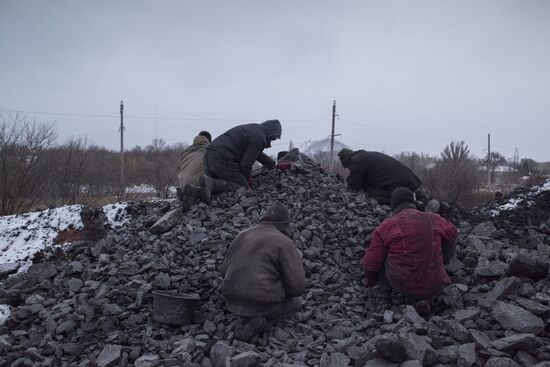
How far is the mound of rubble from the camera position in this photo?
3.50 m

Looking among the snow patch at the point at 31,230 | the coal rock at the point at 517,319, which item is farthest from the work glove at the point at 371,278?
the snow patch at the point at 31,230

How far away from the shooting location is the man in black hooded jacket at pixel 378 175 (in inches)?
289

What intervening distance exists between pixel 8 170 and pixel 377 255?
11.0m

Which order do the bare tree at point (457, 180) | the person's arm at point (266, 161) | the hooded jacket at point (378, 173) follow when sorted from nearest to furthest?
the hooded jacket at point (378, 173) → the person's arm at point (266, 161) → the bare tree at point (457, 180)

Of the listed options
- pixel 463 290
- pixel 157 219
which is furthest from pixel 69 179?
pixel 463 290

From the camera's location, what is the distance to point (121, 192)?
1577 cm

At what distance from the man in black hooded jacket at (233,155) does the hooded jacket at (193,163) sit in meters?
0.35

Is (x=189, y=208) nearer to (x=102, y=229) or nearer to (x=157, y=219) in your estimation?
(x=157, y=219)

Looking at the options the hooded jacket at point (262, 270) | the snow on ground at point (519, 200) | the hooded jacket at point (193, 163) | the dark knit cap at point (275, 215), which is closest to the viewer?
the hooded jacket at point (262, 270)

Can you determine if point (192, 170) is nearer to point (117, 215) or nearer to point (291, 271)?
point (117, 215)

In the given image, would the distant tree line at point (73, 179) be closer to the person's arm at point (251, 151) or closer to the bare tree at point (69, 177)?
the bare tree at point (69, 177)

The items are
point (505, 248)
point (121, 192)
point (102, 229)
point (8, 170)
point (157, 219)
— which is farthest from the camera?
point (121, 192)

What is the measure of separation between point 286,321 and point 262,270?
0.82 metres

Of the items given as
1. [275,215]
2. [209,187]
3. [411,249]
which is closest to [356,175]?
[209,187]
